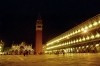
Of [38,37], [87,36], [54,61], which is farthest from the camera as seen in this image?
[38,37]

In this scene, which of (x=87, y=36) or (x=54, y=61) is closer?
(x=54, y=61)

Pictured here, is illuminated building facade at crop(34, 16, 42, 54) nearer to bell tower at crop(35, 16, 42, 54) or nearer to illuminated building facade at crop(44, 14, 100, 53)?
bell tower at crop(35, 16, 42, 54)

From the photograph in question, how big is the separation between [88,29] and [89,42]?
5.54 meters

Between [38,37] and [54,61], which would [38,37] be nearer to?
[38,37]

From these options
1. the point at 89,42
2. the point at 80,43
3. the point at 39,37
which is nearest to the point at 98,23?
the point at 89,42

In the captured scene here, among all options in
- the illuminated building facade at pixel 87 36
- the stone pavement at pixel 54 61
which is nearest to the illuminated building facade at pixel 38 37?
the illuminated building facade at pixel 87 36

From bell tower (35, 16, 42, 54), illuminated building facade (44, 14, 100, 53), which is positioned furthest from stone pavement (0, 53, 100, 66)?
bell tower (35, 16, 42, 54)

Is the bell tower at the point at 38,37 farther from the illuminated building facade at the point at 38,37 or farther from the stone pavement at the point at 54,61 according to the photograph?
the stone pavement at the point at 54,61

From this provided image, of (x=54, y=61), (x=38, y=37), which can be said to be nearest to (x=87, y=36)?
(x=38, y=37)

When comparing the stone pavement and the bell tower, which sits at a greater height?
the bell tower

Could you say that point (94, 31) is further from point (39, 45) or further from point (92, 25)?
point (39, 45)

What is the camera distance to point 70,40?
10312 centimetres

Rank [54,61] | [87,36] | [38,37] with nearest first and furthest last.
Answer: [54,61], [87,36], [38,37]

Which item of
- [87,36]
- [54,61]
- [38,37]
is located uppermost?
[38,37]
